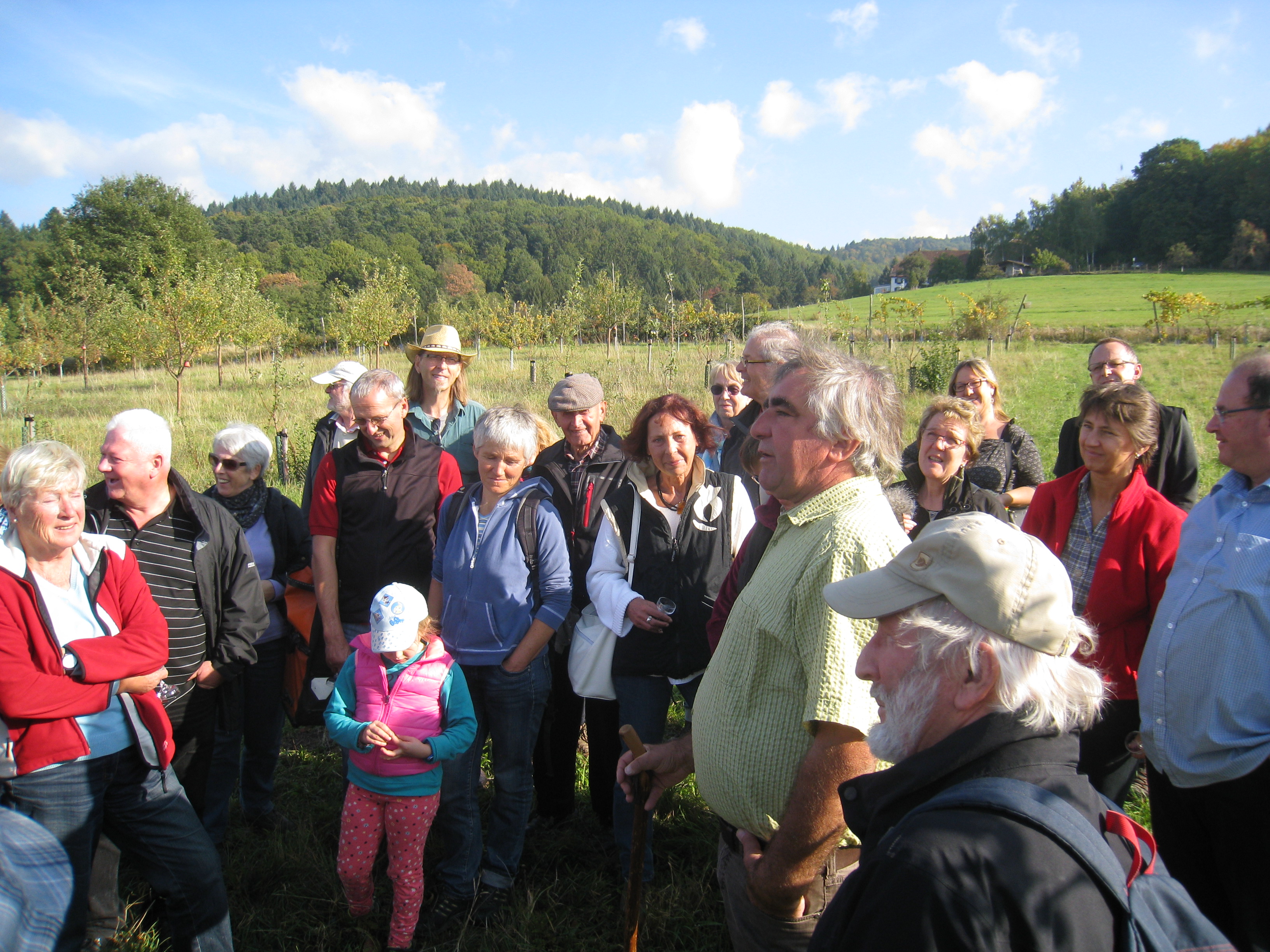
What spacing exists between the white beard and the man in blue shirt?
1420 mm

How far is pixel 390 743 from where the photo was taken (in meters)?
2.58

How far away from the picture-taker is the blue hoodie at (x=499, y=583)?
2.91 meters

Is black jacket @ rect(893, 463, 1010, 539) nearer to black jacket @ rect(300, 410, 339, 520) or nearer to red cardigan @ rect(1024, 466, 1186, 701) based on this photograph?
red cardigan @ rect(1024, 466, 1186, 701)

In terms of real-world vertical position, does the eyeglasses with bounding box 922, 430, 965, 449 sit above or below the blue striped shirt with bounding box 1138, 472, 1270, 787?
above

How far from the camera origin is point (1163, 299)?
25.9 meters

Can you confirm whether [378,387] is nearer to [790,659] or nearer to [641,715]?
[641,715]

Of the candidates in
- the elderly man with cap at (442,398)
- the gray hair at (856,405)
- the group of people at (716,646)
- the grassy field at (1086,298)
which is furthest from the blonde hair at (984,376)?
the grassy field at (1086,298)

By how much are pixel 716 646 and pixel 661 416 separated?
0.96 metres

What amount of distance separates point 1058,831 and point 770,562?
0.89 meters

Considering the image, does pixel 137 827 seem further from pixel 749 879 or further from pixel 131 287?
pixel 131 287

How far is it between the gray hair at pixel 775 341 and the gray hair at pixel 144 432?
8.58 ft

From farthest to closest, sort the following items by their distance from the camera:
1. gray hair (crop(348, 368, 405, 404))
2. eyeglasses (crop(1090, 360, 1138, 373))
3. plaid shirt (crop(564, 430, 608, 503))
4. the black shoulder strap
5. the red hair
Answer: eyeglasses (crop(1090, 360, 1138, 373)) → plaid shirt (crop(564, 430, 608, 503)) → gray hair (crop(348, 368, 405, 404)) → the black shoulder strap → the red hair

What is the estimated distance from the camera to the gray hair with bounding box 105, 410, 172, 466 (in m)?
2.59

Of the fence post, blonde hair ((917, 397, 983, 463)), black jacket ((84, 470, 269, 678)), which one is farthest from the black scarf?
the fence post
